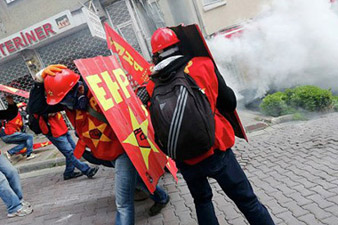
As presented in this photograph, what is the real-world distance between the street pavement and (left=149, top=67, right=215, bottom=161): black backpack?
55.2 inches

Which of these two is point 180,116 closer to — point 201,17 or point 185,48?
point 185,48

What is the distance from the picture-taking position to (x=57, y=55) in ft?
30.6

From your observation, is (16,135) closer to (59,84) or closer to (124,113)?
(59,84)

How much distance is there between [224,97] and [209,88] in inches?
6.3

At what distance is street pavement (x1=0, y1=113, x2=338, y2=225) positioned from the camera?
109 inches

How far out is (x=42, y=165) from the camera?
6.33 m

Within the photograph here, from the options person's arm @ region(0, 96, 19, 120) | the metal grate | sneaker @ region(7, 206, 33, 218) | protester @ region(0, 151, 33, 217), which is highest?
the metal grate

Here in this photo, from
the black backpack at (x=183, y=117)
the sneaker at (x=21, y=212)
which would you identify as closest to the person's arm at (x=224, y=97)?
the black backpack at (x=183, y=117)

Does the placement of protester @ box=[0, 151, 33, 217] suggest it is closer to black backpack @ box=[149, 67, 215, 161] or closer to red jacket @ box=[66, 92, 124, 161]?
red jacket @ box=[66, 92, 124, 161]

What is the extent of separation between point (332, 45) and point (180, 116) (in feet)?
25.1

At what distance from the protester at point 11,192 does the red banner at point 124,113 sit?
245cm

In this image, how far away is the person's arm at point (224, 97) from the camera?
193 centimetres

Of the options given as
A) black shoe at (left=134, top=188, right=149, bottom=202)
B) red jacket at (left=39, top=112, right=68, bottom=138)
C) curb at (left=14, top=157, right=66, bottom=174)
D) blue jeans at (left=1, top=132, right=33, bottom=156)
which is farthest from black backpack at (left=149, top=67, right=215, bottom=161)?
blue jeans at (left=1, top=132, right=33, bottom=156)

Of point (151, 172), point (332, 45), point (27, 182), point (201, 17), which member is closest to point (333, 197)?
point (151, 172)
